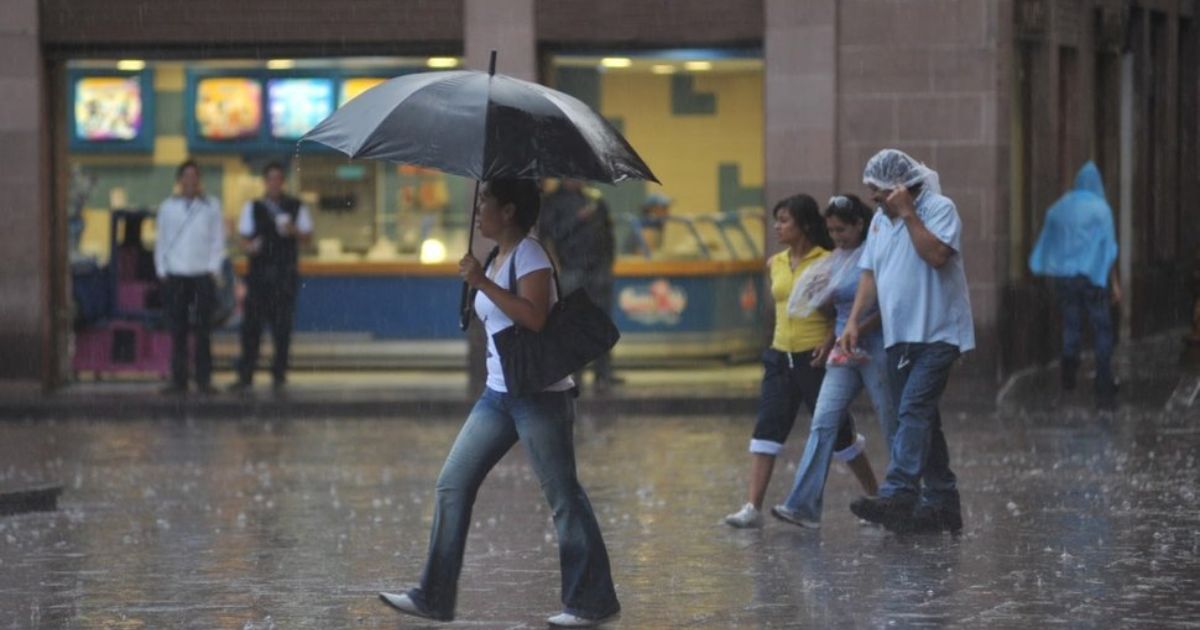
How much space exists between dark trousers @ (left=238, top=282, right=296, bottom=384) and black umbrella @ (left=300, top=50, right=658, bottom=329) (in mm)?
12460

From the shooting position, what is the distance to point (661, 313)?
22109 millimetres

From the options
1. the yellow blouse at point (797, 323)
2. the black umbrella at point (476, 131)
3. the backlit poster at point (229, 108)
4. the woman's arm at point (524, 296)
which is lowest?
the yellow blouse at point (797, 323)

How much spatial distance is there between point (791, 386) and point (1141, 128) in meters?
16.4

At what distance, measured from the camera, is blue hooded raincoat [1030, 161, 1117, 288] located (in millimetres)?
19734

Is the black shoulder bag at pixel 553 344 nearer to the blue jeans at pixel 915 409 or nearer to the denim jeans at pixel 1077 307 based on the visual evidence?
the blue jeans at pixel 915 409

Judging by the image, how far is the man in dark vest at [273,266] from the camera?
842 inches

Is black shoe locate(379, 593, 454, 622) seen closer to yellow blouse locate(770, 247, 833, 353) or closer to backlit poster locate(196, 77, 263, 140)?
yellow blouse locate(770, 247, 833, 353)

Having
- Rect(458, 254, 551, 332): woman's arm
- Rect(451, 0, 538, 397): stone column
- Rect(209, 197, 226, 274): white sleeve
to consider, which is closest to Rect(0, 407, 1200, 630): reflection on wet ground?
Rect(458, 254, 551, 332): woman's arm

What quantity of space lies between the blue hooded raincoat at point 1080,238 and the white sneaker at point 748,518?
821 centimetres

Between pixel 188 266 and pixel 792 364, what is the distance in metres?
9.55

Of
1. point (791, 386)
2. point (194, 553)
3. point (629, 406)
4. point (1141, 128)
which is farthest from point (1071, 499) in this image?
point (1141, 128)

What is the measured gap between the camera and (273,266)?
70.6ft

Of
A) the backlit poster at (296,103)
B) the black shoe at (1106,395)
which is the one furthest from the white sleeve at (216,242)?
the black shoe at (1106,395)

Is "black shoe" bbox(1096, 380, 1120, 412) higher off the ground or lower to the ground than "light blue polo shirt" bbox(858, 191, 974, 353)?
lower
